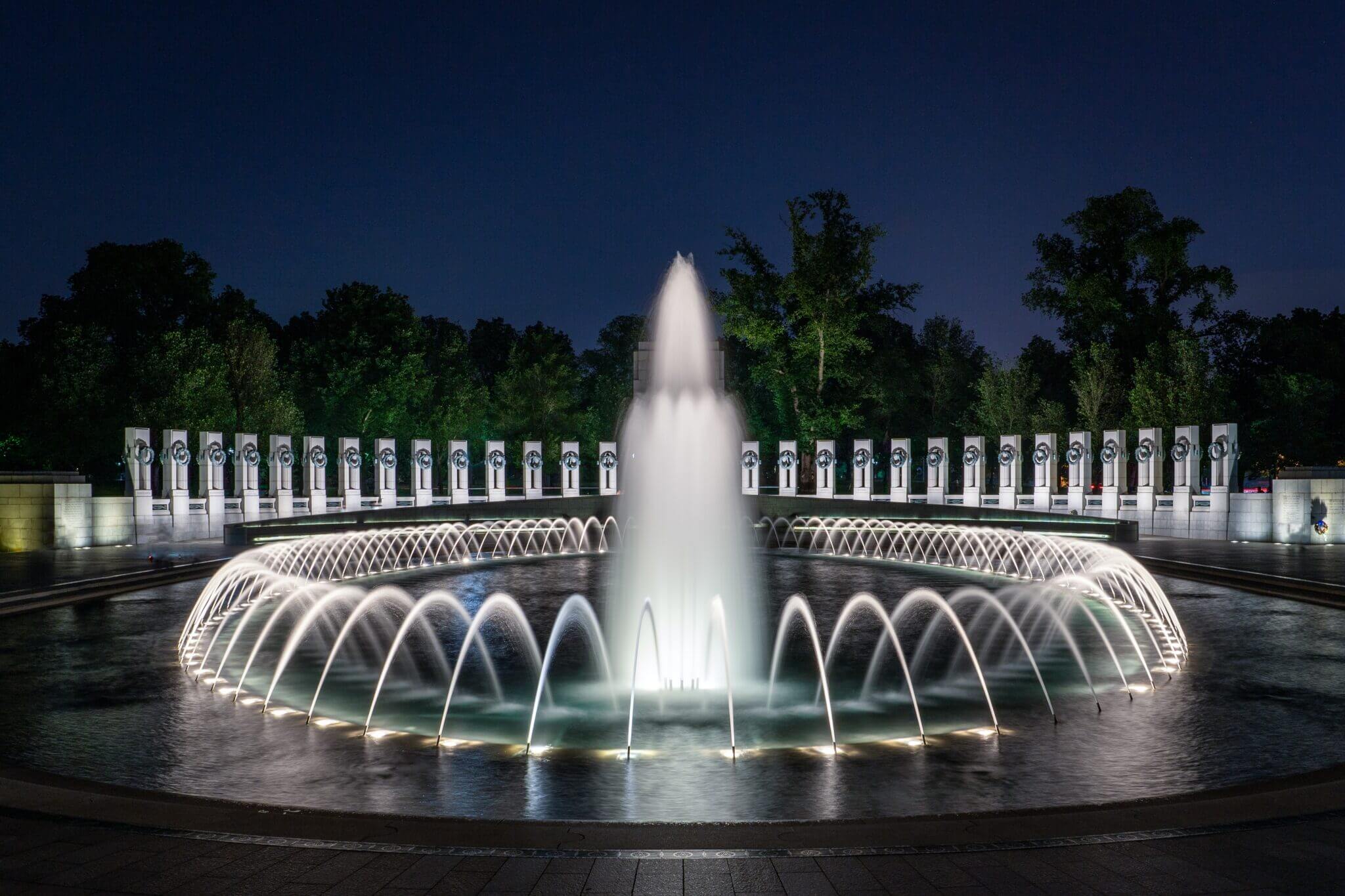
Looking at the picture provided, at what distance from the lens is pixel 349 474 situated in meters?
39.5

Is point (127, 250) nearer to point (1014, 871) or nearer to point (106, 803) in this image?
point (106, 803)

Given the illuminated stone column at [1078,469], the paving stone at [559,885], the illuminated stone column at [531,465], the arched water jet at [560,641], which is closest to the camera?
the paving stone at [559,885]

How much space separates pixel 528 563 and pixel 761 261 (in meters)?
29.4

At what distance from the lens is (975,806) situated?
24.0 feet

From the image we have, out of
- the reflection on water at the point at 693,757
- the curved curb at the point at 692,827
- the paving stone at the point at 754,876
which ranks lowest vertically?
the reflection on water at the point at 693,757

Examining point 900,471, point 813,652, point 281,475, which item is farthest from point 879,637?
point 900,471

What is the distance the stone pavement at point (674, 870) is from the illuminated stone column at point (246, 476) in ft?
103

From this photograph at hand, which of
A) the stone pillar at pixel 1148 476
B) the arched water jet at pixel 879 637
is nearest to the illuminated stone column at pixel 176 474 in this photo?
the arched water jet at pixel 879 637

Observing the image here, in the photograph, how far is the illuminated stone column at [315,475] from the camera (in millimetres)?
38062

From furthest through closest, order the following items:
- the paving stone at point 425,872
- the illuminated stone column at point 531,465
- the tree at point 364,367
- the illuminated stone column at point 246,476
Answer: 1. the tree at point 364,367
2. the illuminated stone column at point 531,465
3. the illuminated stone column at point 246,476
4. the paving stone at point 425,872

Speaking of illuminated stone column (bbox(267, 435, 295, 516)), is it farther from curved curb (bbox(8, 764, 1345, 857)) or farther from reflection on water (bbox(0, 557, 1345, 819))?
curved curb (bbox(8, 764, 1345, 857))

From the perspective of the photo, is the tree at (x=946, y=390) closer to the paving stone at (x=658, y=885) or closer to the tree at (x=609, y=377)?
the tree at (x=609, y=377)

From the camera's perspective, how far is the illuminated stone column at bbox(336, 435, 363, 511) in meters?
39.1

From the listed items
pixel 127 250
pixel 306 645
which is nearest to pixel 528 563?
pixel 306 645
